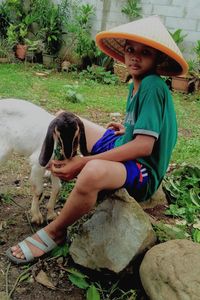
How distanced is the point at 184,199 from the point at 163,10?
580 cm

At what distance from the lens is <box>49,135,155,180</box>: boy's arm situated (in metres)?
2.51

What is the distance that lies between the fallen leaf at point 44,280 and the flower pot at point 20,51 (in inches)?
270

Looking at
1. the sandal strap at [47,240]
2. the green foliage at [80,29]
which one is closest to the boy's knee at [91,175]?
the sandal strap at [47,240]

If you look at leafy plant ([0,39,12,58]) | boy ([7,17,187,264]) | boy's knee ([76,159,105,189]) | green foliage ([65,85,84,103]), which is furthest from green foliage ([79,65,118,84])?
boy's knee ([76,159,105,189])

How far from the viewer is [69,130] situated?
2.57 m

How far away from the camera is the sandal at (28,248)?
2.65 m

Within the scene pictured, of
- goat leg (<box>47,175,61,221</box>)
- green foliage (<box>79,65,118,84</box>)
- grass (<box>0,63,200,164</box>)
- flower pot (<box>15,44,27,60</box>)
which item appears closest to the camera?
goat leg (<box>47,175,61,221</box>)

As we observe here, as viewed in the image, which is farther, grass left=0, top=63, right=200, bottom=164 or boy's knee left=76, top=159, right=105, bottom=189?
grass left=0, top=63, right=200, bottom=164

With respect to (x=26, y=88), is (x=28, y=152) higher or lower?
higher

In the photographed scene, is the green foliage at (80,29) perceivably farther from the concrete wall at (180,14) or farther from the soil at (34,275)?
the soil at (34,275)

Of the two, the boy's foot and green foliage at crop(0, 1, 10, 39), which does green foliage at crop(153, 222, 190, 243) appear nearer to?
the boy's foot

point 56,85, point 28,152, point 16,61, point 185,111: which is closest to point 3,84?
point 56,85

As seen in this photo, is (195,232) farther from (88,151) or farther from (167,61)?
(167,61)

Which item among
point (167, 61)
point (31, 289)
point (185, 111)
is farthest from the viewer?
point (185, 111)
